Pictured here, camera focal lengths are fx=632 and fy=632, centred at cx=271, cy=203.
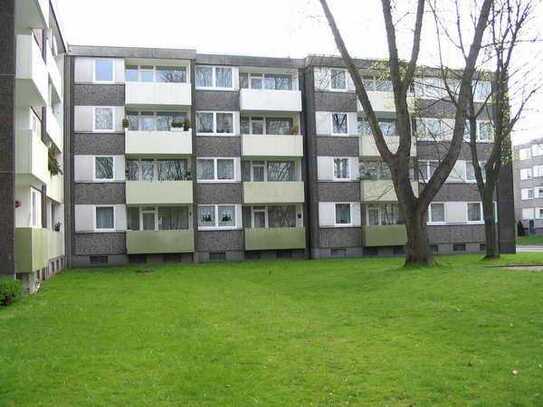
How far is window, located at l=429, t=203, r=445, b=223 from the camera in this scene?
121 ft

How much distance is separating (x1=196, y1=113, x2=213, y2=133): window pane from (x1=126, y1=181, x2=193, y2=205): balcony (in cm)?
348

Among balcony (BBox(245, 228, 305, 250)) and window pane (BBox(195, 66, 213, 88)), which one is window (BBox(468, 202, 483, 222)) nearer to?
balcony (BBox(245, 228, 305, 250))

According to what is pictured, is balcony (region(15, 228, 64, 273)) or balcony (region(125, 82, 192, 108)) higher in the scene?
balcony (region(125, 82, 192, 108))

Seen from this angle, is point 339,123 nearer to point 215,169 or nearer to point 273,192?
point 273,192

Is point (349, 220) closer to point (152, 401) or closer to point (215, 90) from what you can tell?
point (215, 90)

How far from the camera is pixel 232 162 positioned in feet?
109

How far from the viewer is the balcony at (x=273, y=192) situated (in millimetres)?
32844

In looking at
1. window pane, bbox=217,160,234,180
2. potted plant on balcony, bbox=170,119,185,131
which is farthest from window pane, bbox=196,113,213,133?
window pane, bbox=217,160,234,180

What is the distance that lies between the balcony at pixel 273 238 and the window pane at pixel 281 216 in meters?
1.29

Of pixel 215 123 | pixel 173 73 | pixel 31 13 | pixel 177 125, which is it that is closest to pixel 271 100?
pixel 215 123

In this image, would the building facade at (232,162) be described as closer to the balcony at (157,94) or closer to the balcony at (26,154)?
the balcony at (157,94)

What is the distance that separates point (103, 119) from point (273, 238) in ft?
34.5

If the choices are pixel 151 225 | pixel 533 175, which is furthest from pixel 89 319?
pixel 533 175

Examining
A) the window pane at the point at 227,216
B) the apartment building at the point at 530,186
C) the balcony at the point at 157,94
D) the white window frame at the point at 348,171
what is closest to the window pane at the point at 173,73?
the balcony at the point at 157,94
